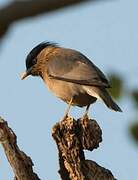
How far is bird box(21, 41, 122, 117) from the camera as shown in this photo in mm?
6418

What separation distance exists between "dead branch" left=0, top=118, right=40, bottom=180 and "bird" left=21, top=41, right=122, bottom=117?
2.05 meters

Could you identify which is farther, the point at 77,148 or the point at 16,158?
the point at 77,148

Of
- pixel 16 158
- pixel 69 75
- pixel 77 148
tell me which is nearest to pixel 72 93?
pixel 69 75

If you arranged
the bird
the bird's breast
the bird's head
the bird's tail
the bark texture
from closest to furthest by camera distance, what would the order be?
the bark texture, the bird's tail, the bird, the bird's breast, the bird's head

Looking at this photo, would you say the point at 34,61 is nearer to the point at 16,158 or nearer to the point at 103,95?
the point at 103,95

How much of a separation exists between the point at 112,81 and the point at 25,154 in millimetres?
1779

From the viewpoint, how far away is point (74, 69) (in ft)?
23.4

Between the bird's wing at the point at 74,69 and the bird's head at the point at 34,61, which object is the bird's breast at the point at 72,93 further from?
the bird's head at the point at 34,61

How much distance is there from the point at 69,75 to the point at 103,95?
3.10 ft

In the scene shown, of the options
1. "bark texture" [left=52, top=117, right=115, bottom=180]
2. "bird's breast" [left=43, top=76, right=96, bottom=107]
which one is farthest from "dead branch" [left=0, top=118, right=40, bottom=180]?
"bird's breast" [left=43, top=76, right=96, bottom=107]

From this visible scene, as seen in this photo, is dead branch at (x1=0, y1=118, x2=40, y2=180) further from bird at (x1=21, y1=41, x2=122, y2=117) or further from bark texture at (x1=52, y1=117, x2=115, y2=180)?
bird at (x1=21, y1=41, x2=122, y2=117)

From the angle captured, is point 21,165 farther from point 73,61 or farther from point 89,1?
point 73,61

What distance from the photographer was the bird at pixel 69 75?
642cm

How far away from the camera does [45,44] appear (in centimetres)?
854
